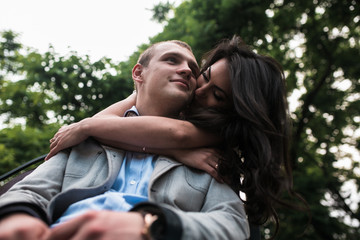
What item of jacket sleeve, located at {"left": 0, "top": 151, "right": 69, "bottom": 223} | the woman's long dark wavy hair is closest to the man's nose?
the woman's long dark wavy hair

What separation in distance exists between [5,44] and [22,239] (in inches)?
416

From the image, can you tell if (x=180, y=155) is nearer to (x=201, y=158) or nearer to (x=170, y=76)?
(x=201, y=158)

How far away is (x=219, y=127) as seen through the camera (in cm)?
165

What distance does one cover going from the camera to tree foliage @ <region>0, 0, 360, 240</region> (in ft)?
15.1

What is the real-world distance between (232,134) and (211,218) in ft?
2.03

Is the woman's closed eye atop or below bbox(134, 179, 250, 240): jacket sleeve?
atop

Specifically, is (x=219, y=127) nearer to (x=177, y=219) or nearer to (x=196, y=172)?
(x=196, y=172)

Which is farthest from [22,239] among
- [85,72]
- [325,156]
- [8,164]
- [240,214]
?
[325,156]

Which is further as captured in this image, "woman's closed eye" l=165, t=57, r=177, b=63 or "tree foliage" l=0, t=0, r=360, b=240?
"tree foliage" l=0, t=0, r=360, b=240

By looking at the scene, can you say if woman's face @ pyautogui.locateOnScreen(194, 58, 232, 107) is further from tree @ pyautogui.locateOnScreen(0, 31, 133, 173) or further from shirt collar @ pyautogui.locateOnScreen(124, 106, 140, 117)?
tree @ pyautogui.locateOnScreen(0, 31, 133, 173)

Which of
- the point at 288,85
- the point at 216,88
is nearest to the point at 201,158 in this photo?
the point at 216,88

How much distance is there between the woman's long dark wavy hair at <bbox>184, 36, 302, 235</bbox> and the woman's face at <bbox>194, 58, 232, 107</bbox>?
49 mm

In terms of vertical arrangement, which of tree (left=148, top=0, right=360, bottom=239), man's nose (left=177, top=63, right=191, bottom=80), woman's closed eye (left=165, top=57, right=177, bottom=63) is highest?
woman's closed eye (left=165, top=57, right=177, bottom=63)

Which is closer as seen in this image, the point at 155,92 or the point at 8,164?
the point at 155,92
